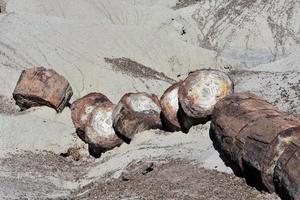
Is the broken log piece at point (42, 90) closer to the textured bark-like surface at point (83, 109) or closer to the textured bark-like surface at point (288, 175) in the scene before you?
the textured bark-like surface at point (83, 109)

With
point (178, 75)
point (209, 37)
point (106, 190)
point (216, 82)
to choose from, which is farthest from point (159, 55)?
point (106, 190)

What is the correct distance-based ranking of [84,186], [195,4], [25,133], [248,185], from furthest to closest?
[195,4] → [25,133] → [84,186] → [248,185]

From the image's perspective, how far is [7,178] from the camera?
15.1 metres

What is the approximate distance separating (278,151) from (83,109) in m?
8.69

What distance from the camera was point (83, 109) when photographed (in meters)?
18.6

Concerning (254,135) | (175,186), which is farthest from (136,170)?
(254,135)

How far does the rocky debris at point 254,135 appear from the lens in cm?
1115

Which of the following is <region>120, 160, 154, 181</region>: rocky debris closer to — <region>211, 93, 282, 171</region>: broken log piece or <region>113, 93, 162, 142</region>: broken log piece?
<region>211, 93, 282, 171</region>: broken log piece

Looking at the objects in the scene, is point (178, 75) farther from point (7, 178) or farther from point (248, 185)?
point (248, 185)

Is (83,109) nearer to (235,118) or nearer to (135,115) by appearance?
(135,115)

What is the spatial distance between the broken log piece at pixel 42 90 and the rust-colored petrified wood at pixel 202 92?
5766 mm

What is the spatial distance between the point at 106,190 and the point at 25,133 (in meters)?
5.86

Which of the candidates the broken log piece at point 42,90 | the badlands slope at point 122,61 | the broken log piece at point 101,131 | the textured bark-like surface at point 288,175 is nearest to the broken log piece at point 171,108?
the badlands slope at point 122,61

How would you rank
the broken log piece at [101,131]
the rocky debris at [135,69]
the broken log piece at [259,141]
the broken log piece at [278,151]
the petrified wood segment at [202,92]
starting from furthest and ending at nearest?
the rocky debris at [135,69], the broken log piece at [101,131], the petrified wood segment at [202,92], the broken log piece at [259,141], the broken log piece at [278,151]
